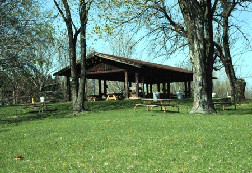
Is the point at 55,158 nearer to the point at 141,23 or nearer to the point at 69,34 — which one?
the point at 141,23

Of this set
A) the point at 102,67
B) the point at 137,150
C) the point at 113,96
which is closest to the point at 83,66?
the point at 102,67

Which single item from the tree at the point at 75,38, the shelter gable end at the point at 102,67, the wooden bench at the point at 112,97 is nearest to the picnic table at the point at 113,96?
the wooden bench at the point at 112,97

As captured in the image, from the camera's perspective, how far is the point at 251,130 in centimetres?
710

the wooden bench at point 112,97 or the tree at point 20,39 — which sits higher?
the tree at point 20,39

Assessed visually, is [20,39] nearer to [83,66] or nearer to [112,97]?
[83,66]

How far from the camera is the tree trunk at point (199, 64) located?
39.7ft

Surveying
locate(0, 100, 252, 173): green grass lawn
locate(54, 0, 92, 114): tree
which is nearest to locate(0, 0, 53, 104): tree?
locate(54, 0, 92, 114): tree

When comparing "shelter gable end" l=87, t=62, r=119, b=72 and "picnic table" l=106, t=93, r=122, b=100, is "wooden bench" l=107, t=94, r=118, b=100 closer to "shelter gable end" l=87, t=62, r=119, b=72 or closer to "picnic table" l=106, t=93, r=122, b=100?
"picnic table" l=106, t=93, r=122, b=100

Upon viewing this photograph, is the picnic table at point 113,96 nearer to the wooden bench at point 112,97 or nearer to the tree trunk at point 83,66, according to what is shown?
the wooden bench at point 112,97

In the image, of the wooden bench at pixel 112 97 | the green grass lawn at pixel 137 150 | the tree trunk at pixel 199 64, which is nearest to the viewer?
the green grass lawn at pixel 137 150

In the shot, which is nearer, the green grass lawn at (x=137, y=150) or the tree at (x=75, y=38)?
the green grass lawn at (x=137, y=150)

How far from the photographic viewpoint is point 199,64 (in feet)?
40.1

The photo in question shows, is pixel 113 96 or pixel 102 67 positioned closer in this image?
pixel 113 96

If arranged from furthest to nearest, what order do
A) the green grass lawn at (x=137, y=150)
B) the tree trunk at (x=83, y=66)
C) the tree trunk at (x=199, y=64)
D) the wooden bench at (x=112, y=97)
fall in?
the wooden bench at (x=112, y=97) → the tree trunk at (x=83, y=66) → the tree trunk at (x=199, y=64) → the green grass lawn at (x=137, y=150)
